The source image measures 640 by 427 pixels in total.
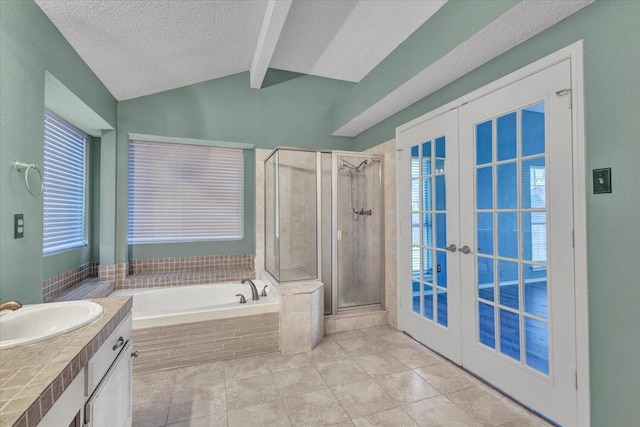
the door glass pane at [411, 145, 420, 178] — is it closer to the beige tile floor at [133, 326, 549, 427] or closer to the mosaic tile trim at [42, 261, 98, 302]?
the beige tile floor at [133, 326, 549, 427]

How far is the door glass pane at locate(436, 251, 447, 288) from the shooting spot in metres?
2.62

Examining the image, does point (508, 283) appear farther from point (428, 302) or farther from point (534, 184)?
point (428, 302)

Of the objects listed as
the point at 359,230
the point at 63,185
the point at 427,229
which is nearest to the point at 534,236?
the point at 427,229

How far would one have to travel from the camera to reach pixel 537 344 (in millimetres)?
1881

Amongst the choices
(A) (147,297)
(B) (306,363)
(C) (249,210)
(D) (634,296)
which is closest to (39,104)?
(A) (147,297)

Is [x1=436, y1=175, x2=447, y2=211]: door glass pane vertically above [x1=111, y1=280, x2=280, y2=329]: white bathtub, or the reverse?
[x1=436, y1=175, x2=447, y2=211]: door glass pane

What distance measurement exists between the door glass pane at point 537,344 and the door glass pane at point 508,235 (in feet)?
1.39

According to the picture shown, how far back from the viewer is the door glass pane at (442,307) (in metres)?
2.62

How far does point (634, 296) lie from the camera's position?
1.42m

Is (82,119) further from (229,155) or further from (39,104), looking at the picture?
(229,155)

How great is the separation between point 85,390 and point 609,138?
8.12ft

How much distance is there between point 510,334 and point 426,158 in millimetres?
1555

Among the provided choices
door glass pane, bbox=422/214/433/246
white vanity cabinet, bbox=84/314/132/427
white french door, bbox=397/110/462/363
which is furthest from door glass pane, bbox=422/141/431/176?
white vanity cabinet, bbox=84/314/132/427

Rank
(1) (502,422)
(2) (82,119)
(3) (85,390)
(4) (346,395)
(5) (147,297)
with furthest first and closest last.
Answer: (5) (147,297) < (2) (82,119) < (4) (346,395) < (1) (502,422) < (3) (85,390)
